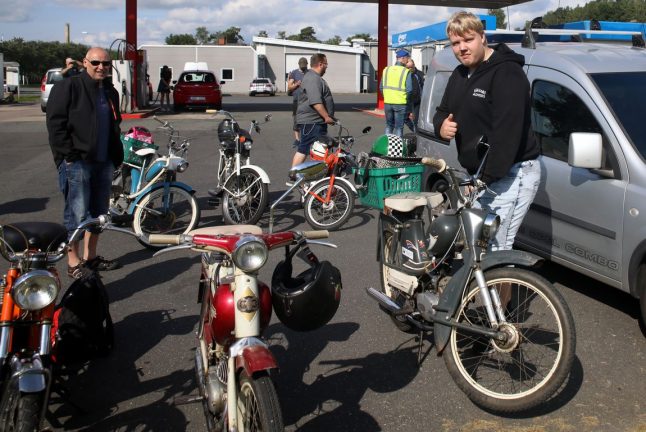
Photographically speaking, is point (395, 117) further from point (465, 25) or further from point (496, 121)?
point (496, 121)

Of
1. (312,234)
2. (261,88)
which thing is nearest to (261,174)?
(312,234)

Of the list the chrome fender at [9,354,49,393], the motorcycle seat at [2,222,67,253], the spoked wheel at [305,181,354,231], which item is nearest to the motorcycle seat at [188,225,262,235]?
the chrome fender at [9,354,49,393]

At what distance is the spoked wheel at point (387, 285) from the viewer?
4.77 metres

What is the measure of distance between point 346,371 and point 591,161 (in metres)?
2.13

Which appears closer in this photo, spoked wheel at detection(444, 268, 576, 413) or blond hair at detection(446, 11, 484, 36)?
spoked wheel at detection(444, 268, 576, 413)

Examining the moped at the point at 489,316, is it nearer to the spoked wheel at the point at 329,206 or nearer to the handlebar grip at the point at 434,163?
the handlebar grip at the point at 434,163

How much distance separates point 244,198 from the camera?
800 centimetres

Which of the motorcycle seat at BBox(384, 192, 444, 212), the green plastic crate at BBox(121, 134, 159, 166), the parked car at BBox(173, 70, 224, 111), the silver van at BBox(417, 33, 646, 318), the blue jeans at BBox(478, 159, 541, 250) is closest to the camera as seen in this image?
the blue jeans at BBox(478, 159, 541, 250)

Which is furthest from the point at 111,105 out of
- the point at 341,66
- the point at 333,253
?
the point at 341,66

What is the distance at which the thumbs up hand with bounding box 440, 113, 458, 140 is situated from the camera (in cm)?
444

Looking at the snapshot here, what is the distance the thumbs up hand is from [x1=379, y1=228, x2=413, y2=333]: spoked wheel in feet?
2.55

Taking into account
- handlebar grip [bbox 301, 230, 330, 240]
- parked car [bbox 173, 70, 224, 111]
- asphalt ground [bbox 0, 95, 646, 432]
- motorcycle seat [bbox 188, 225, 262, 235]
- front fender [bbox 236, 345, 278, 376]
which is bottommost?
asphalt ground [bbox 0, 95, 646, 432]

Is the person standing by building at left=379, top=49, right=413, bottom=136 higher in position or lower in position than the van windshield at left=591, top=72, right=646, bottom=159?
higher

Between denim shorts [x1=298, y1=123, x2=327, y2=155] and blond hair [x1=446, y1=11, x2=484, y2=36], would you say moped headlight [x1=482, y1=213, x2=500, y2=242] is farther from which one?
denim shorts [x1=298, y1=123, x2=327, y2=155]
